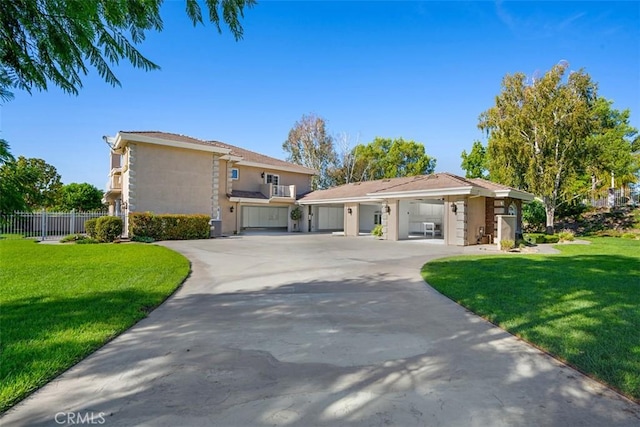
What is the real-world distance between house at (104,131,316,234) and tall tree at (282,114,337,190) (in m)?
12.7

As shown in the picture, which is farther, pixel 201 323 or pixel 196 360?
pixel 201 323

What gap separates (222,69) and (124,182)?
1295 cm

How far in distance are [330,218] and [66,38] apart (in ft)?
92.7

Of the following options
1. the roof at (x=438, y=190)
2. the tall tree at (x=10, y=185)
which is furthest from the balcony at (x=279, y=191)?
the tall tree at (x=10, y=185)

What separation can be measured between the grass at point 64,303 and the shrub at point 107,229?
16.1ft

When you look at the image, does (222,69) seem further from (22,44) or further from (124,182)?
(124,182)

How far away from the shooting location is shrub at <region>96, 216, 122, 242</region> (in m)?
15.9

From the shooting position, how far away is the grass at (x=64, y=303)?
329 cm

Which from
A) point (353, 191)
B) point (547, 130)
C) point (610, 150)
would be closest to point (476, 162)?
point (610, 150)

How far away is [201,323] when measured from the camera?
473 centimetres

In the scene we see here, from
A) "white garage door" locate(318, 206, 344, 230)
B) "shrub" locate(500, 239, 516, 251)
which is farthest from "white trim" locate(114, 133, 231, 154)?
"shrub" locate(500, 239, 516, 251)

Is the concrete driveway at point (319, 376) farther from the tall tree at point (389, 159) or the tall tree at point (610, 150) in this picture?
the tall tree at point (389, 159)

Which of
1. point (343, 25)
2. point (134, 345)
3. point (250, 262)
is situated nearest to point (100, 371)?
point (134, 345)

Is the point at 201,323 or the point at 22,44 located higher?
the point at 22,44
